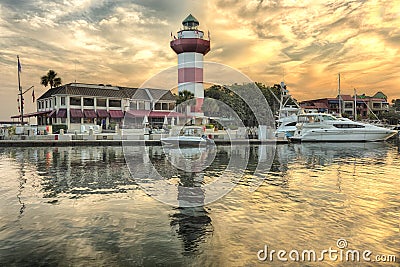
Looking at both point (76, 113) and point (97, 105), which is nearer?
point (76, 113)

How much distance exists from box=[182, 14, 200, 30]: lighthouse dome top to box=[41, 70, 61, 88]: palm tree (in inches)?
917

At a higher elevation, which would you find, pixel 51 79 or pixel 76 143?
pixel 51 79

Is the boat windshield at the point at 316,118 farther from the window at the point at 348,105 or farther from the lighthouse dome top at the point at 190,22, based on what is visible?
the window at the point at 348,105

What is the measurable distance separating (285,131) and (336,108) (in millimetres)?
48899

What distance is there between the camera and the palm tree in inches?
2288

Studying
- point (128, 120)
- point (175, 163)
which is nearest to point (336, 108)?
point (128, 120)

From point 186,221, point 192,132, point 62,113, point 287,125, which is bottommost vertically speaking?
point 186,221

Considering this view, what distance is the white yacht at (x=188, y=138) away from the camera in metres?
36.0

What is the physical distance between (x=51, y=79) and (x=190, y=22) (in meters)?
25.3

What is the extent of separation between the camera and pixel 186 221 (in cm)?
978

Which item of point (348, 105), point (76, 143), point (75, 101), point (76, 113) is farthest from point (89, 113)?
point (348, 105)

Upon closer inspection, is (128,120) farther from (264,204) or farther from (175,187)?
(264,204)

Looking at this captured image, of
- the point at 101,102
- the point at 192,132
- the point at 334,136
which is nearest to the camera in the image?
the point at 192,132

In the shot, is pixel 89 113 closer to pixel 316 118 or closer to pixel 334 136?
pixel 316 118
